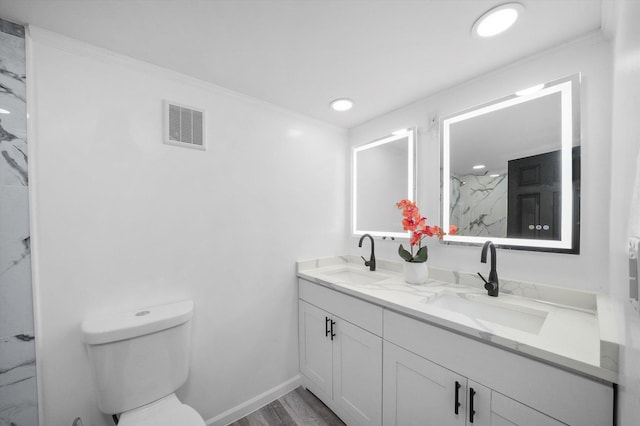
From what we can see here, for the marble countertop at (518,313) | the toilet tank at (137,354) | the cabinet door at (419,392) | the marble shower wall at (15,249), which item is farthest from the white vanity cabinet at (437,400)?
the marble shower wall at (15,249)

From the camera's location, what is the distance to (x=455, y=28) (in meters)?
1.12

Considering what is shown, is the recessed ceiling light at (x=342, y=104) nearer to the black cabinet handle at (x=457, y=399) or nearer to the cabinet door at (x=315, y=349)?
the cabinet door at (x=315, y=349)

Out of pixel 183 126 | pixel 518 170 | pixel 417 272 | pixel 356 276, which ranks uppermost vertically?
pixel 183 126

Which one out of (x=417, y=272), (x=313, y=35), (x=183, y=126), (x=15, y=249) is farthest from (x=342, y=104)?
(x=15, y=249)

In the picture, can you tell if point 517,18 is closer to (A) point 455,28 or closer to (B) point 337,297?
(A) point 455,28

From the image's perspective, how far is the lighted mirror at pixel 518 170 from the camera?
1.22 meters

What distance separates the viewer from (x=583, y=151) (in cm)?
118

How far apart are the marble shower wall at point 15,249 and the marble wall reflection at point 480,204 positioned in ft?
7.34

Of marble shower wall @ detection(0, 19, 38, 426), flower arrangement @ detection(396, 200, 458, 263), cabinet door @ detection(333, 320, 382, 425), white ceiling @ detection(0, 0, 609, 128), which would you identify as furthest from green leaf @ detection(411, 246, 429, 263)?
marble shower wall @ detection(0, 19, 38, 426)

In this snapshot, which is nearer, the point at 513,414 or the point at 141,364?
the point at 513,414

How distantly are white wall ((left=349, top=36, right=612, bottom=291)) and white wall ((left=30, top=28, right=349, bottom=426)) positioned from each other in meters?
1.07

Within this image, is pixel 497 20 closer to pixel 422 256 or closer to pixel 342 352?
pixel 422 256

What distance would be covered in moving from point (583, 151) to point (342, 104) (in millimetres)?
1370

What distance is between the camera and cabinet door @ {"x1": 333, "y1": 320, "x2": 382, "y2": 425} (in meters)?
1.35
